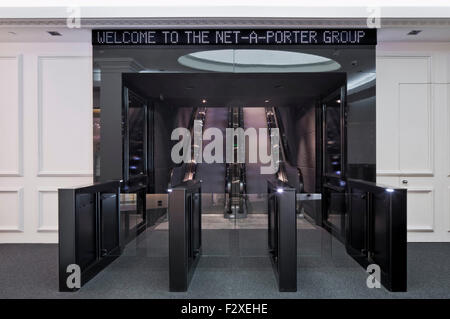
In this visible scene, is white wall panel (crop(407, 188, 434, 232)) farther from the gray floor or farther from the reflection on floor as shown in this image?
the reflection on floor

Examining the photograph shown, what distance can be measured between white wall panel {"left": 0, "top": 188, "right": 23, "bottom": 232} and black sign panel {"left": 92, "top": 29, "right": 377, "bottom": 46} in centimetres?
237

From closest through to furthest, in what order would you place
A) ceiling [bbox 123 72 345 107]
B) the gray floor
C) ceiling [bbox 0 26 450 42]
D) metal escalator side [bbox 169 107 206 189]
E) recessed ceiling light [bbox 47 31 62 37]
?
the gray floor < ceiling [bbox 0 26 450 42] < recessed ceiling light [bbox 47 31 62 37] < ceiling [bbox 123 72 345 107] < metal escalator side [bbox 169 107 206 189]

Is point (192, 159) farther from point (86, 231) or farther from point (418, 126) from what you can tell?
point (418, 126)

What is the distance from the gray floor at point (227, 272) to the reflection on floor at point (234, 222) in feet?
0.40

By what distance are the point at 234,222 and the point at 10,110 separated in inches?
136

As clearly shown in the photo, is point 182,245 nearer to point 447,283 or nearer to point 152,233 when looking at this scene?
point 152,233

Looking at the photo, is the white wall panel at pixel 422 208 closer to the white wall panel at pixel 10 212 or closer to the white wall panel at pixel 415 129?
the white wall panel at pixel 415 129

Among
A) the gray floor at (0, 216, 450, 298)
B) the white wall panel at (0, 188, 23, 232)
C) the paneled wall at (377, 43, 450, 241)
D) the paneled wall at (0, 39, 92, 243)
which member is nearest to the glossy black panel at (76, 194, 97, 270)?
the gray floor at (0, 216, 450, 298)

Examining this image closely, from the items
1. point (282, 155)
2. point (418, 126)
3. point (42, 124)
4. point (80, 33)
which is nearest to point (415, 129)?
point (418, 126)

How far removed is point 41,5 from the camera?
11.7 feet

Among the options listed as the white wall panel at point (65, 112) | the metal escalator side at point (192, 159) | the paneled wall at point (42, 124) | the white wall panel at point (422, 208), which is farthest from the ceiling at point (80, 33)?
the white wall panel at point (422, 208)

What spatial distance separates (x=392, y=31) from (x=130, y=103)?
3.47m

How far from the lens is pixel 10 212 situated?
4.37m

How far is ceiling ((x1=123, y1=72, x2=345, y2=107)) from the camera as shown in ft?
14.1
